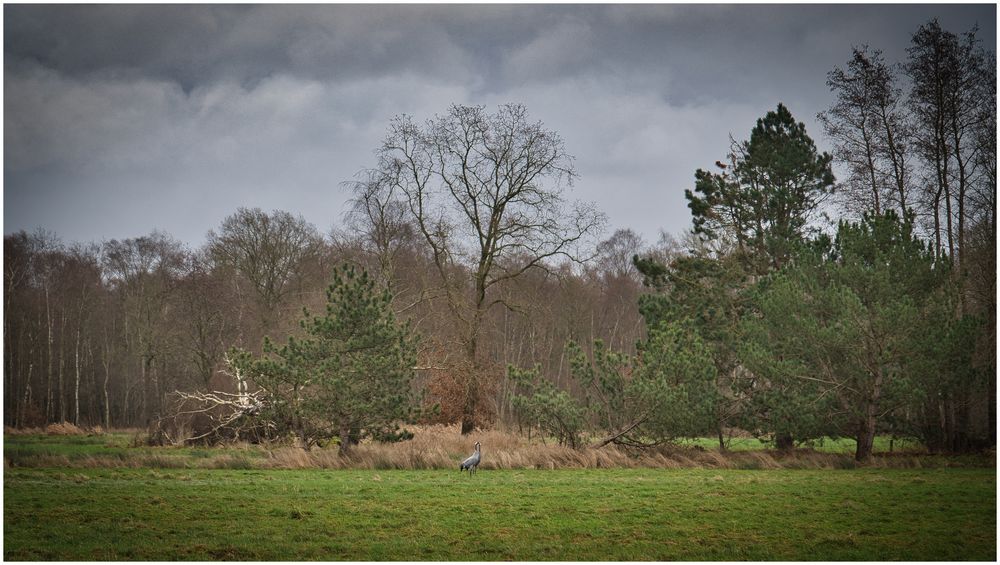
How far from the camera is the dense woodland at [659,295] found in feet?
69.6

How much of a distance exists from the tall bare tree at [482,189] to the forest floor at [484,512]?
1255cm

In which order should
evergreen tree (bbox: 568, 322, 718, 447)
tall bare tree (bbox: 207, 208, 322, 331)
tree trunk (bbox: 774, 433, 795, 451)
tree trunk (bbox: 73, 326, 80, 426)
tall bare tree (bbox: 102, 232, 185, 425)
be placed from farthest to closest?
tall bare tree (bbox: 102, 232, 185, 425)
tall bare tree (bbox: 207, 208, 322, 331)
tree trunk (bbox: 73, 326, 80, 426)
tree trunk (bbox: 774, 433, 795, 451)
evergreen tree (bbox: 568, 322, 718, 447)

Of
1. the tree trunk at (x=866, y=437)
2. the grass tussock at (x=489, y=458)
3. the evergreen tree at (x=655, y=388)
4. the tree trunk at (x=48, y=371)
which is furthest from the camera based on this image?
the tree trunk at (x=48, y=371)

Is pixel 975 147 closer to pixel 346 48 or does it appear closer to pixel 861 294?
pixel 861 294

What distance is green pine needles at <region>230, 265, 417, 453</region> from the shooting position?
69.8ft

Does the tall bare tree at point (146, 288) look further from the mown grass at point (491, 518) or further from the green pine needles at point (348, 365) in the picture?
the mown grass at point (491, 518)

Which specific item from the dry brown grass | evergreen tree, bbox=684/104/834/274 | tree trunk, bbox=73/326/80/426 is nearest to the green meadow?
the dry brown grass

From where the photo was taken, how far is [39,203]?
16.4m

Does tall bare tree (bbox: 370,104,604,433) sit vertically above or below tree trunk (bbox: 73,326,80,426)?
above

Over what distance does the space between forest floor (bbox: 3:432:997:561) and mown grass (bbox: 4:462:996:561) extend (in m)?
0.04

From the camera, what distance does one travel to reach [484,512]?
12.0m

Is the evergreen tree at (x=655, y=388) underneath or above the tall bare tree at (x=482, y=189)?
underneath

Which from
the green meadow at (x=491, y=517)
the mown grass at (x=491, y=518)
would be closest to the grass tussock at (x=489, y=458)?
the green meadow at (x=491, y=517)

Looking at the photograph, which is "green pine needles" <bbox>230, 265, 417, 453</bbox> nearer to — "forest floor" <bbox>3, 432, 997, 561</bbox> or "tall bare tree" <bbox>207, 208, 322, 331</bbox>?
"forest floor" <bbox>3, 432, 997, 561</bbox>
